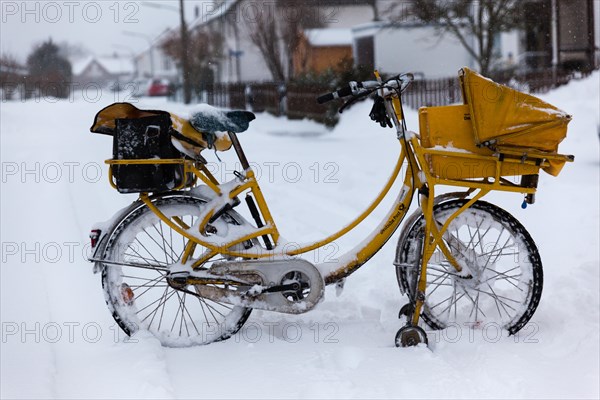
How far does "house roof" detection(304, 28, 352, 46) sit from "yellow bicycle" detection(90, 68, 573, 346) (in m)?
32.9

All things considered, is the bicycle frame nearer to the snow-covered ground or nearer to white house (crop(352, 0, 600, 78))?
the snow-covered ground

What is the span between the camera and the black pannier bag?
4.02m

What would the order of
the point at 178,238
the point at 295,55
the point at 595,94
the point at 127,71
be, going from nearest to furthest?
1. the point at 178,238
2. the point at 595,94
3. the point at 295,55
4. the point at 127,71

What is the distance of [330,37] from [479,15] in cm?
1836

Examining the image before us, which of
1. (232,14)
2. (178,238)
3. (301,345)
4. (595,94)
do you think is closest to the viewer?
(301,345)

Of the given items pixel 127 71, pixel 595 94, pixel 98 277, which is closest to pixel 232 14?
pixel 595 94

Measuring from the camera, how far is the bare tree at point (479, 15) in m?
21.1

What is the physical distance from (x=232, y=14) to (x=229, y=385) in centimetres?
3887

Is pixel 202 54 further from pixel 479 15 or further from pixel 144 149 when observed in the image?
pixel 144 149

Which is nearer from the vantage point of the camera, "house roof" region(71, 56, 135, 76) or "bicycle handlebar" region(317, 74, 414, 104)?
"bicycle handlebar" region(317, 74, 414, 104)

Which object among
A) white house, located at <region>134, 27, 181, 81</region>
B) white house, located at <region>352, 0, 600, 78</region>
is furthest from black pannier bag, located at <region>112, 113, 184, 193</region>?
white house, located at <region>134, 27, 181, 81</region>

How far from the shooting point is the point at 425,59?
97.8 ft

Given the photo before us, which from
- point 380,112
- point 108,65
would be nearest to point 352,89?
point 380,112

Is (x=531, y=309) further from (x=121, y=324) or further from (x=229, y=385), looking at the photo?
(x=121, y=324)
